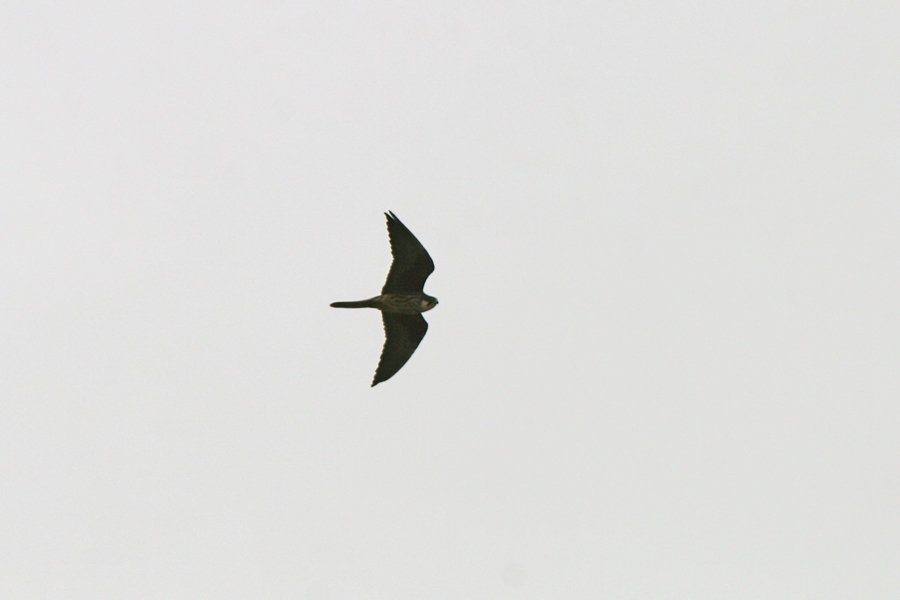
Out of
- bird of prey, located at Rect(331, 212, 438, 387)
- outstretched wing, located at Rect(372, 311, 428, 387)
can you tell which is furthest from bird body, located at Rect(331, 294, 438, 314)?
outstretched wing, located at Rect(372, 311, 428, 387)

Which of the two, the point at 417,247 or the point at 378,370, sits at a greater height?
the point at 417,247

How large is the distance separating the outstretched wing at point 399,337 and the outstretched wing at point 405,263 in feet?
3.11

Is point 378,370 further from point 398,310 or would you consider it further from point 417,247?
point 417,247

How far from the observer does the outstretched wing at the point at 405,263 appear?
907 inches

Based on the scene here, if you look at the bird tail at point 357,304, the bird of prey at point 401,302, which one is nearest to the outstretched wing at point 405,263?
the bird of prey at point 401,302

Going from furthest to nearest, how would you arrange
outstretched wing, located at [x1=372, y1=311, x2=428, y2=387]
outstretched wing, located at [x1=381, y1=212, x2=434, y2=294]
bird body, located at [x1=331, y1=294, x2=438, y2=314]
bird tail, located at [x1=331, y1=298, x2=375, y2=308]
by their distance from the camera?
outstretched wing, located at [x1=372, y1=311, x2=428, y2=387], bird body, located at [x1=331, y1=294, x2=438, y2=314], bird tail, located at [x1=331, y1=298, x2=375, y2=308], outstretched wing, located at [x1=381, y1=212, x2=434, y2=294]

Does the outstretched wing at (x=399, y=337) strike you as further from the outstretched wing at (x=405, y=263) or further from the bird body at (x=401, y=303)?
the outstretched wing at (x=405, y=263)

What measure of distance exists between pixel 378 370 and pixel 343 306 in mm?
2108

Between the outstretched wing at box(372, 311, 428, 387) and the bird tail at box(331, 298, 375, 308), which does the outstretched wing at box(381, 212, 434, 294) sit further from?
the outstretched wing at box(372, 311, 428, 387)

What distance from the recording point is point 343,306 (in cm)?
2362

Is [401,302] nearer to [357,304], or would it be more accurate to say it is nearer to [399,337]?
[399,337]

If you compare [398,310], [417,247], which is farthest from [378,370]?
[417,247]

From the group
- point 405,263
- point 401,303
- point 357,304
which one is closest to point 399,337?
point 401,303

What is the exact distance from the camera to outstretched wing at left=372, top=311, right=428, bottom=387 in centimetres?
2441
